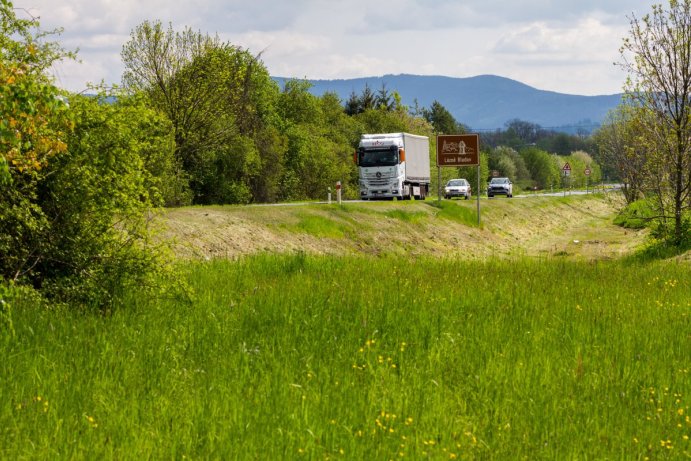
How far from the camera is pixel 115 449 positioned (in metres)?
6.57

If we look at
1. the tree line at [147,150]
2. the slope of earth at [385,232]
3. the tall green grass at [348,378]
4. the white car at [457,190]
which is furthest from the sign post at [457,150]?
the tall green grass at [348,378]

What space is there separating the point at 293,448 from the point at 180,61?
4951 centimetres

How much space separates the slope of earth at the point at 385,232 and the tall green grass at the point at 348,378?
18.5ft

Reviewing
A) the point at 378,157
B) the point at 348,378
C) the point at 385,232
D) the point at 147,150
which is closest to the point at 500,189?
the point at 378,157

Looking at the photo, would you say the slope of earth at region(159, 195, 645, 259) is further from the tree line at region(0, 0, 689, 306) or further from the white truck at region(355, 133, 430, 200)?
the white truck at region(355, 133, 430, 200)

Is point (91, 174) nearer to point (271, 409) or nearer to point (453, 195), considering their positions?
point (271, 409)

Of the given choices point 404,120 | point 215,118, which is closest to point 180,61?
point 215,118

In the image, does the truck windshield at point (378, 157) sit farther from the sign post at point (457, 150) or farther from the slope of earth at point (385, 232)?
the slope of earth at point (385, 232)

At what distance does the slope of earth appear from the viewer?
26078mm

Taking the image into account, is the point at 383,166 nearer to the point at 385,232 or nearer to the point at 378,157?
the point at 378,157

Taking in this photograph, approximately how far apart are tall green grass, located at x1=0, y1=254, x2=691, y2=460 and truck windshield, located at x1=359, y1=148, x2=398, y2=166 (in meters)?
41.2

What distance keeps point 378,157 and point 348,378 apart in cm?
4717

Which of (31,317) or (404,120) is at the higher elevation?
(404,120)

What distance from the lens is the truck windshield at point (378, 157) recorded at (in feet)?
181
